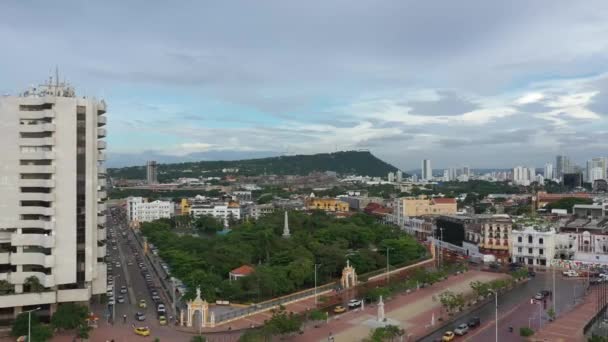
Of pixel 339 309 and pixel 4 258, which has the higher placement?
pixel 4 258

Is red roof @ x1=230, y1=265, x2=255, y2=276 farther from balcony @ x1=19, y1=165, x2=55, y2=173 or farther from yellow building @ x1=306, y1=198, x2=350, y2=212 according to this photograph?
yellow building @ x1=306, y1=198, x2=350, y2=212

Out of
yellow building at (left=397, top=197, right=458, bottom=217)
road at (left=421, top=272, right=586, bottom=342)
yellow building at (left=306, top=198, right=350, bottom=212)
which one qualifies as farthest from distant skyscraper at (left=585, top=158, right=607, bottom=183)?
road at (left=421, top=272, right=586, bottom=342)

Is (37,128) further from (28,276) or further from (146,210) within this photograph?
(146,210)

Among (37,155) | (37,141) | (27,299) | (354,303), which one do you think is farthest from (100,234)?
(354,303)

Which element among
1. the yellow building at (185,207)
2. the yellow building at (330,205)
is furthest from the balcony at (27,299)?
the yellow building at (330,205)

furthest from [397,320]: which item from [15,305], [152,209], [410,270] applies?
[152,209]

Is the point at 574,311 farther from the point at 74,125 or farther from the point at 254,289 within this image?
the point at 74,125
